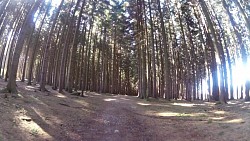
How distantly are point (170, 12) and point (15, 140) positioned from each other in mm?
24708

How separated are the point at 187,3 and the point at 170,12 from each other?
3.15 meters

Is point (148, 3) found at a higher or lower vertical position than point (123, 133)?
higher

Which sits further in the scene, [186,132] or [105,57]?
[105,57]

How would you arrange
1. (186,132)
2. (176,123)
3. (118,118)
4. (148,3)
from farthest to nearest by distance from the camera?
(148,3) → (118,118) → (176,123) → (186,132)

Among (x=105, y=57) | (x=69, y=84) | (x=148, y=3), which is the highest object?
(x=148, y=3)

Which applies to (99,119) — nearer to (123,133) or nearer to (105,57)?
(123,133)

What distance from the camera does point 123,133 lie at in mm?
10180

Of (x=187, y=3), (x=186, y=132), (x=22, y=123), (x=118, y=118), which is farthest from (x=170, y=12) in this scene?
(x=22, y=123)

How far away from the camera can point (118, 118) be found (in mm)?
13195

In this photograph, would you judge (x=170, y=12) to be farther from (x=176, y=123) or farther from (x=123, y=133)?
(x=123, y=133)

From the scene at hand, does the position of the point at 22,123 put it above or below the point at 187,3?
below

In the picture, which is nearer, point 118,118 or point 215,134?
point 215,134

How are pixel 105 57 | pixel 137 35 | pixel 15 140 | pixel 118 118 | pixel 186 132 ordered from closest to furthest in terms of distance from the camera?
1. pixel 15 140
2. pixel 186 132
3. pixel 118 118
4. pixel 137 35
5. pixel 105 57

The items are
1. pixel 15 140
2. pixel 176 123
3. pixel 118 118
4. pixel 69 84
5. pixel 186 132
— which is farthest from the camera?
pixel 69 84
